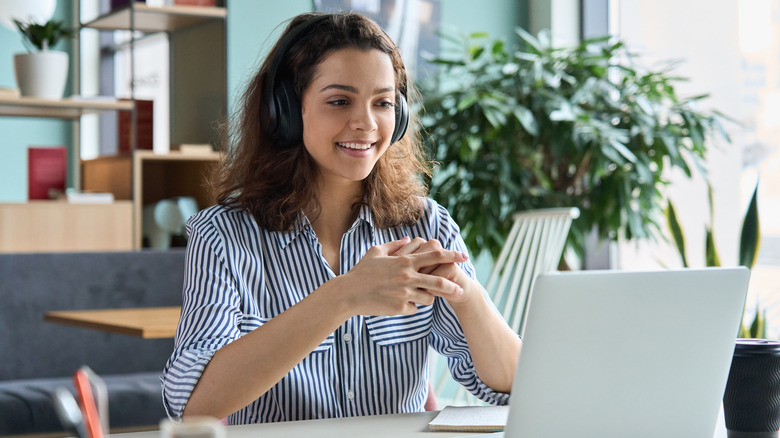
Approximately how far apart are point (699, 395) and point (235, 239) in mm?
711

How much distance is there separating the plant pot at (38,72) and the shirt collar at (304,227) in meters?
2.13

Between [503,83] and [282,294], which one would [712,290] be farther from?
[503,83]

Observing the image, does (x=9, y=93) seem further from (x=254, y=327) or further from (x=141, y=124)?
(x=254, y=327)

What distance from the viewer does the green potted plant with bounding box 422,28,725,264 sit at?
2.94 meters

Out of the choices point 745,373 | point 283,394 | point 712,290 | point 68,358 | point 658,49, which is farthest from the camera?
point 658,49

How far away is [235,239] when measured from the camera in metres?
1.34

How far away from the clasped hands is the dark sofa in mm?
1858

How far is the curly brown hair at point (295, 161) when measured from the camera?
1388mm

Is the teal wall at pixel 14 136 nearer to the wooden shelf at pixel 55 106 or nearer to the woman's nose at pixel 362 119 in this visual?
the wooden shelf at pixel 55 106

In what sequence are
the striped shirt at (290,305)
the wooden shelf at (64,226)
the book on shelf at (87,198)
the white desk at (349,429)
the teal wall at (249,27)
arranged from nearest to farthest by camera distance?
the white desk at (349,429)
the striped shirt at (290,305)
the wooden shelf at (64,226)
the book on shelf at (87,198)
the teal wall at (249,27)

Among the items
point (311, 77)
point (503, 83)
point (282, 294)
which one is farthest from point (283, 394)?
point (503, 83)

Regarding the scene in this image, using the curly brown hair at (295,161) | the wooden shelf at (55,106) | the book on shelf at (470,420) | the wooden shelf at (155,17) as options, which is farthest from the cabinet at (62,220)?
the book on shelf at (470,420)

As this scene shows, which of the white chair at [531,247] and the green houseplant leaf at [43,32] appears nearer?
the white chair at [531,247]

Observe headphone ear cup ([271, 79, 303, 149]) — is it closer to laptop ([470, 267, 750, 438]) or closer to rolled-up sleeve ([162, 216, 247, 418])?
rolled-up sleeve ([162, 216, 247, 418])
